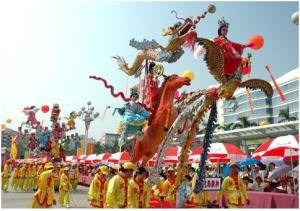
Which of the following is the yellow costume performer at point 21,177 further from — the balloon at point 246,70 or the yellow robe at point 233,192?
the balloon at point 246,70

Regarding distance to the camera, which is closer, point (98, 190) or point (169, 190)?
point (98, 190)

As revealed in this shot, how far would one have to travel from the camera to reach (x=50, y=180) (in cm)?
829

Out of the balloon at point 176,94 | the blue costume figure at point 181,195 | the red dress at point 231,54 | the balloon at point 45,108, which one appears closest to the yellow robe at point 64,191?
the balloon at point 176,94

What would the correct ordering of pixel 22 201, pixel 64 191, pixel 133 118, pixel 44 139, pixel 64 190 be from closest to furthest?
pixel 133 118 → pixel 64 190 → pixel 64 191 → pixel 22 201 → pixel 44 139

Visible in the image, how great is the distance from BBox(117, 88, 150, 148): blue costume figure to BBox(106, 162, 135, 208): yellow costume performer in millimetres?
4505

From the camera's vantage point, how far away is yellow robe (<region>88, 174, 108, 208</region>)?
790cm

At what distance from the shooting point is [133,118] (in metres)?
10.6

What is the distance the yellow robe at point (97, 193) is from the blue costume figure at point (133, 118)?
2.47 meters

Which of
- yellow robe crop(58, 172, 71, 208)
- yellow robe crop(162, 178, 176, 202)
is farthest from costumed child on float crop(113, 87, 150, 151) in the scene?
yellow robe crop(58, 172, 71, 208)

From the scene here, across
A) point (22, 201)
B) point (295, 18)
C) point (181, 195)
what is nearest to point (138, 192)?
point (181, 195)

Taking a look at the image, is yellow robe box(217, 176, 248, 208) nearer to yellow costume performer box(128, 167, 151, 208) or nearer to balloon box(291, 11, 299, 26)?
yellow costume performer box(128, 167, 151, 208)

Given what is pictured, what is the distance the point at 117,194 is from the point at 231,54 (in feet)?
14.1

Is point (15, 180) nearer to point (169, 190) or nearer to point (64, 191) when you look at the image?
point (64, 191)

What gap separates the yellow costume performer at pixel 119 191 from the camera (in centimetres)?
568
